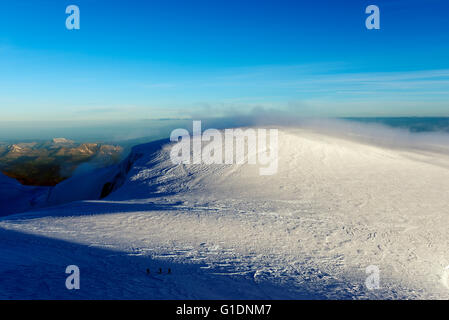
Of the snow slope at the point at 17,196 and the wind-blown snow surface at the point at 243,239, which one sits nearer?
the wind-blown snow surface at the point at 243,239

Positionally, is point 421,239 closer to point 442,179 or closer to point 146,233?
point 146,233

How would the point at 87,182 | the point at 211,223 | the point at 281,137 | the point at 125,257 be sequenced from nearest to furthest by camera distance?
the point at 125,257, the point at 211,223, the point at 281,137, the point at 87,182

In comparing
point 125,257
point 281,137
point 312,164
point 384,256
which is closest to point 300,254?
point 384,256

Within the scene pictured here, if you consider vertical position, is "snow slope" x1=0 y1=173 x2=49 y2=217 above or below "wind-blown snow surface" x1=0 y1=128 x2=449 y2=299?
below

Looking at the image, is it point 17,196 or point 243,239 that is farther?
point 17,196

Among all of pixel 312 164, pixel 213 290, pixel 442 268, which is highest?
pixel 312 164

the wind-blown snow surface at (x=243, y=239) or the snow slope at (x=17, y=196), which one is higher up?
the wind-blown snow surface at (x=243, y=239)

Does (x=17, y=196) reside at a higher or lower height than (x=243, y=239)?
lower

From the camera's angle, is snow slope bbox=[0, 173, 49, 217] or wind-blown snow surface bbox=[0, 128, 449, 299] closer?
wind-blown snow surface bbox=[0, 128, 449, 299]
